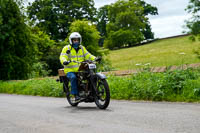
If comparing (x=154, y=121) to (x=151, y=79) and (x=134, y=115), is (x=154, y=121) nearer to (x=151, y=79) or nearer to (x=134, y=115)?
(x=134, y=115)

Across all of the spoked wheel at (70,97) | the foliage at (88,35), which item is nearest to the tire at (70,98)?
the spoked wheel at (70,97)

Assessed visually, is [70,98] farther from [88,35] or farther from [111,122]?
[88,35]

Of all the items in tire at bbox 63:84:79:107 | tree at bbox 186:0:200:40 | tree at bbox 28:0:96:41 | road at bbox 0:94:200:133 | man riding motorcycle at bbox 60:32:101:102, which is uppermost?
tree at bbox 28:0:96:41

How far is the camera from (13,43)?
68.6ft

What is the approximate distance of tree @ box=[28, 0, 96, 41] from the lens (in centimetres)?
5781

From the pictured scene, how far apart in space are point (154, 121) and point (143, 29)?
7550 centimetres

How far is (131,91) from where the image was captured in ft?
34.8

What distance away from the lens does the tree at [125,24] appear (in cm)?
7219

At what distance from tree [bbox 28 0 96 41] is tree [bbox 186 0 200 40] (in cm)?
3618

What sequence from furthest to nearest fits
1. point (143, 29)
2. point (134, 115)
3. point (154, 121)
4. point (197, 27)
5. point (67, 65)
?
point (143, 29) < point (197, 27) < point (67, 65) < point (134, 115) < point (154, 121)

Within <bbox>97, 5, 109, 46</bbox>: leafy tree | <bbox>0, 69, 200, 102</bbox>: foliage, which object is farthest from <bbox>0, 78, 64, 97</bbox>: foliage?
<bbox>97, 5, 109, 46</bbox>: leafy tree

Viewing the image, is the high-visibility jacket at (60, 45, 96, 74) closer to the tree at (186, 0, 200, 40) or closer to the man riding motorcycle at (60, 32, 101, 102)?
the man riding motorcycle at (60, 32, 101, 102)

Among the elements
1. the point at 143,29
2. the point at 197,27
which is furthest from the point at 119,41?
the point at 197,27

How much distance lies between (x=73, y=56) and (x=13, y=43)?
41.6ft
